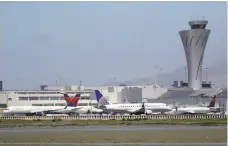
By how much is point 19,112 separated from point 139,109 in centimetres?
3965

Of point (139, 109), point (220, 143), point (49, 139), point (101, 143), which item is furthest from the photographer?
point (139, 109)

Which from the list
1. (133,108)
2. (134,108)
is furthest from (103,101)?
(134,108)

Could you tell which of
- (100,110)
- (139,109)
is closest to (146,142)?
(139,109)

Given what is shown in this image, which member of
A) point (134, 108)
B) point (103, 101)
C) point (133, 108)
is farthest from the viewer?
point (103, 101)

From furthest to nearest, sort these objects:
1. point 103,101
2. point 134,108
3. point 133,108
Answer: point 103,101 < point 133,108 < point 134,108

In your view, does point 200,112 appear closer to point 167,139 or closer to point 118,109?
point 118,109

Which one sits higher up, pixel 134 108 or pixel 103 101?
pixel 103 101

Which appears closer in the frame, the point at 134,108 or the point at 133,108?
the point at 134,108

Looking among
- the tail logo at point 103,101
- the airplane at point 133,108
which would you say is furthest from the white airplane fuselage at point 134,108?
the tail logo at point 103,101

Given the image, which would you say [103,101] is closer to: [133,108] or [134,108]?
[133,108]

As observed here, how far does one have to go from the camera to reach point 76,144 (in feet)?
152

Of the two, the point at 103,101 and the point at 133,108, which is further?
the point at 103,101

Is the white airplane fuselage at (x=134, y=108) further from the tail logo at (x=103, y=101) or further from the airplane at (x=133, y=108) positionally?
the tail logo at (x=103, y=101)

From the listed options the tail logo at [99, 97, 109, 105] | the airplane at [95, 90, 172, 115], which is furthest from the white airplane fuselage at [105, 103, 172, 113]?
the tail logo at [99, 97, 109, 105]
